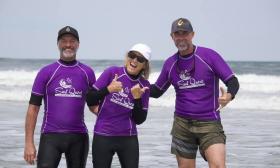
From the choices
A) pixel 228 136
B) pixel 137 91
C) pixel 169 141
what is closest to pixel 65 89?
pixel 137 91

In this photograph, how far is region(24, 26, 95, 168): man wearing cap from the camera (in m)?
5.19

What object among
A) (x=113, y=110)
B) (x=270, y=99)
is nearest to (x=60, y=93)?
(x=113, y=110)

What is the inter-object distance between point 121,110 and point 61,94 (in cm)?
56

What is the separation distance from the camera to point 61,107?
5.23 meters

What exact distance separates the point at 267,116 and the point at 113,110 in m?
13.3

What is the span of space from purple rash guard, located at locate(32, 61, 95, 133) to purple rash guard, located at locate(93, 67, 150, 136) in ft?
0.68

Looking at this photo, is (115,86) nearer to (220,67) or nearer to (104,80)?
(104,80)

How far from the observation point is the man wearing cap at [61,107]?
5188 millimetres

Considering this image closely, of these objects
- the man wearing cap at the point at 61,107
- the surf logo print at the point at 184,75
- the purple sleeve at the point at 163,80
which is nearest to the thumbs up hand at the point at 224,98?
the surf logo print at the point at 184,75

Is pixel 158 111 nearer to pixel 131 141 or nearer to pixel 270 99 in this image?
pixel 270 99

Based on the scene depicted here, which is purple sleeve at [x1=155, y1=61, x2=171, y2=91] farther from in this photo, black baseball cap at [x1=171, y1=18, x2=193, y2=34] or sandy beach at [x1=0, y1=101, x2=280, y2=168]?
sandy beach at [x1=0, y1=101, x2=280, y2=168]

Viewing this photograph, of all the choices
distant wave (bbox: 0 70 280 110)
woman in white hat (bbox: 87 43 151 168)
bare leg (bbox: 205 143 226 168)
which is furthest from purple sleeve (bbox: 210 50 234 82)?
distant wave (bbox: 0 70 280 110)

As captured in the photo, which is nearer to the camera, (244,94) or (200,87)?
(200,87)

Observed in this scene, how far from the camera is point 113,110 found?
17.1ft
